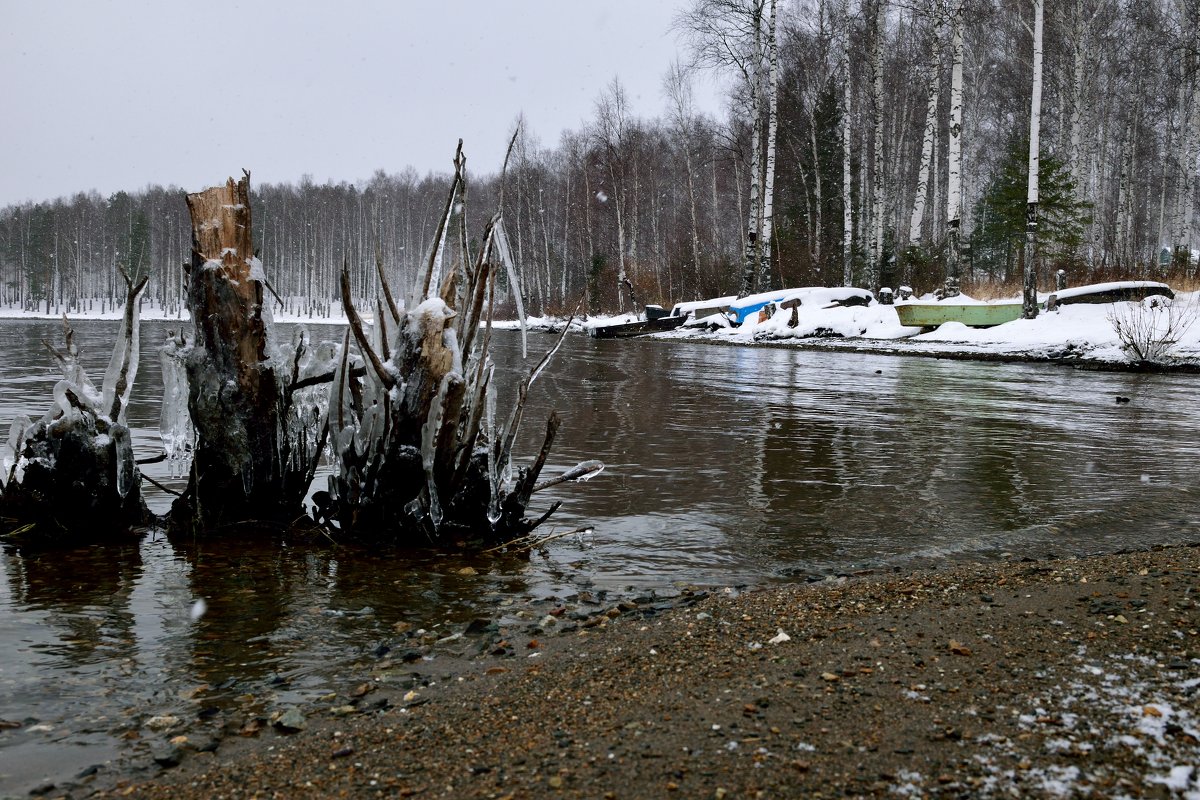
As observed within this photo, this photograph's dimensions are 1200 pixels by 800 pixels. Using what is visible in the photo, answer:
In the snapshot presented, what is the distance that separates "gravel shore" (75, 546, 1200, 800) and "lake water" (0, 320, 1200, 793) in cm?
42

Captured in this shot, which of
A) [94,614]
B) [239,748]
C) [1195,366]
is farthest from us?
[1195,366]

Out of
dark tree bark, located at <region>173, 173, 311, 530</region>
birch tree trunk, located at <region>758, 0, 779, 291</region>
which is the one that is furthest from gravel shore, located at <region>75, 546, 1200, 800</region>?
birch tree trunk, located at <region>758, 0, 779, 291</region>

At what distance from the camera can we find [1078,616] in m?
2.82

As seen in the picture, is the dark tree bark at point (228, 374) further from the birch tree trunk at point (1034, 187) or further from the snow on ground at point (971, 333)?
the birch tree trunk at point (1034, 187)

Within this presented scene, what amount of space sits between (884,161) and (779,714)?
37.1 m

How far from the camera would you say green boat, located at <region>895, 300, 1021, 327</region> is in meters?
20.3

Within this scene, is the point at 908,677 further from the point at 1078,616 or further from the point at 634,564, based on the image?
the point at 634,564

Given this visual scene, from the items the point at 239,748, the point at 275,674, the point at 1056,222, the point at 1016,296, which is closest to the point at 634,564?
the point at 275,674

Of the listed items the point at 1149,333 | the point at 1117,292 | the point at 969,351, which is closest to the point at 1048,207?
the point at 1117,292

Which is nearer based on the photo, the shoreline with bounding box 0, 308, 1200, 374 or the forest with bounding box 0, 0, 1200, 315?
the shoreline with bounding box 0, 308, 1200, 374

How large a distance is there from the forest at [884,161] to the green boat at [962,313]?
180 cm

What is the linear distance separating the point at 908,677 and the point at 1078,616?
854mm

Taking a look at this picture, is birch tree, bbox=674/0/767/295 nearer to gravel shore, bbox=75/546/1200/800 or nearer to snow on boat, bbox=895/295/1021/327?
snow on boat, bbox=895/295/1021/327

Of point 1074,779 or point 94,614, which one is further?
point 94,614
